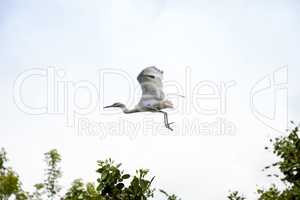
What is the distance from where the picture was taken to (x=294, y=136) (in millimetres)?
12156

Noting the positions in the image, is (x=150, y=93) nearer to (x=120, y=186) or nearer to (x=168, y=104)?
(x=168, y=104)

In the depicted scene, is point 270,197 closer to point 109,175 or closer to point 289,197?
point 289,197

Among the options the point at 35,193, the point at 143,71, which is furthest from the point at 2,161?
the point at 143,71

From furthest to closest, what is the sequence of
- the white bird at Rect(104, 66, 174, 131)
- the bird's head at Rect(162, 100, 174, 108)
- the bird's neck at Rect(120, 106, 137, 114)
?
the bird's neck at Rect(120, 106, 137, 114) < the white bird at Rect(104, 66, 174, 131) < the bird's head at Rect(162, 100, 174, 108)

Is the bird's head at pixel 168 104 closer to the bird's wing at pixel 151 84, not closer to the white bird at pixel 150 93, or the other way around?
the white bird at pixel 150 93

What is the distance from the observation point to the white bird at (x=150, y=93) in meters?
12.7

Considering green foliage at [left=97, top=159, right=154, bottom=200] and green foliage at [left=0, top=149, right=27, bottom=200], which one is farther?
green foliage at [left=0, top=149, right=27, bottom=200]

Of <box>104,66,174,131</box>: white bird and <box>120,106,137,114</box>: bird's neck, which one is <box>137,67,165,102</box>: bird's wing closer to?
<box>104,66,174,131</box>: white bird

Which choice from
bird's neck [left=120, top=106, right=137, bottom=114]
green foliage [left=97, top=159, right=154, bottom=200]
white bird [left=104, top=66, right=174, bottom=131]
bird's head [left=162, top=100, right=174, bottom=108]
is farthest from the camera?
bird's neck [left=120, top=106, right=137, bottom=114]

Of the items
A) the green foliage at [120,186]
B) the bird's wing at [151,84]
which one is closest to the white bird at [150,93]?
the bird's wing at [151,84]

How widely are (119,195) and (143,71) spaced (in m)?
7.93

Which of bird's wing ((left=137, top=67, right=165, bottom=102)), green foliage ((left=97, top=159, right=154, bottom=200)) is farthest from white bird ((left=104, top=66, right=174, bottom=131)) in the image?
green foliage ((left=97, top=159, right=154, bottom=200))

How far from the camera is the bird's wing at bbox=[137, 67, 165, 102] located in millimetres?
13194

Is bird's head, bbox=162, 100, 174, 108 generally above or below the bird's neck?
above
